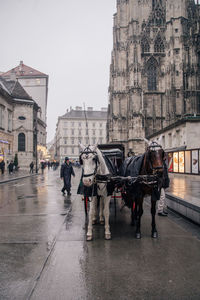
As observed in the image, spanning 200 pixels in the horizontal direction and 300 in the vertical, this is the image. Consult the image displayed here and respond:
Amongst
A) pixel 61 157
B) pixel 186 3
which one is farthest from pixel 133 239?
pixel 61 157

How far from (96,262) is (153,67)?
41885 millimetres

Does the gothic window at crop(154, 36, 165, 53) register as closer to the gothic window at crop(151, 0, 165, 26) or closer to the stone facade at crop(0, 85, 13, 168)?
the gothic window at crop(151, 0, 165, 26)

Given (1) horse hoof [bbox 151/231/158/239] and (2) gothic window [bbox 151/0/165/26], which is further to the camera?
(2) gothic window [bbox 151/0/165/26]

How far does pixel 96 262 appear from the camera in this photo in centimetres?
390

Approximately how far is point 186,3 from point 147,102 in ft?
58.2

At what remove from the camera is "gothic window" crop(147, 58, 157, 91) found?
134 ft

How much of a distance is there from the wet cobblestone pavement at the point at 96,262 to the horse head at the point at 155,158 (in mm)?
1531

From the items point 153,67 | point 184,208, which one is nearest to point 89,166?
point 184,208

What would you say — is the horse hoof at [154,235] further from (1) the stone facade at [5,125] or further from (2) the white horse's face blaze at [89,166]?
(1) the stone facade at [5,125]

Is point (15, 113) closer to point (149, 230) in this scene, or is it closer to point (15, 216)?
point (15, 216)

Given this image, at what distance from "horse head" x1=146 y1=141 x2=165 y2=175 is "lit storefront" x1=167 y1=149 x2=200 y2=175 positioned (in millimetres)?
14281

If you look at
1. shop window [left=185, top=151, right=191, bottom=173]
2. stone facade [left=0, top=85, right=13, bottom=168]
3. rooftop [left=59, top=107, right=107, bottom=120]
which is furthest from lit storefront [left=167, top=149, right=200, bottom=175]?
rooftop [left=59, top=107, right=107, bottom=120]

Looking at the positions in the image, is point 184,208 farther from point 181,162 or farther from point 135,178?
point 181,162

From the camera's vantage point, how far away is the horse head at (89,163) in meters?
4.43
